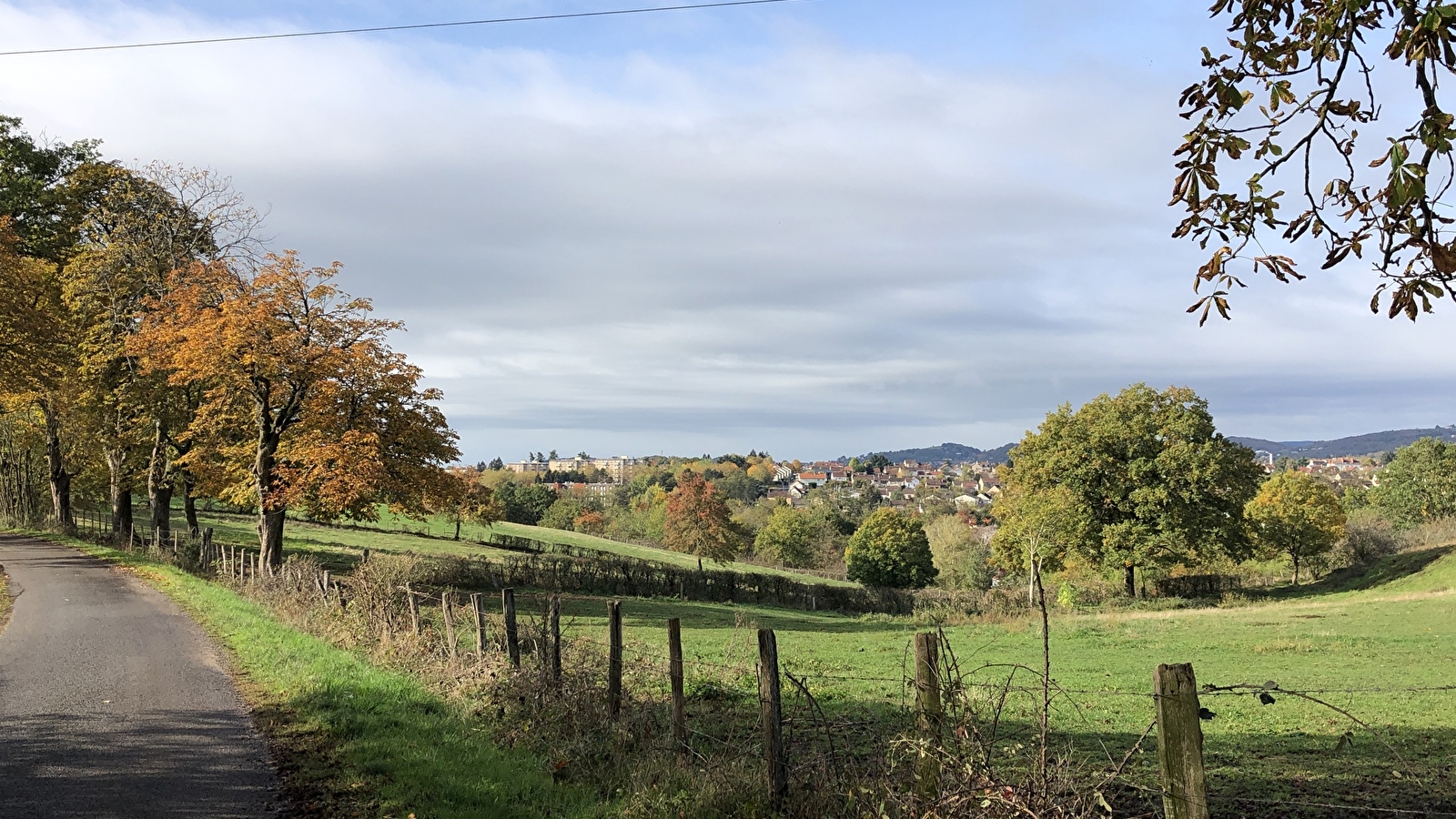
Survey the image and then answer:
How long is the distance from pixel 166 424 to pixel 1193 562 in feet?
152

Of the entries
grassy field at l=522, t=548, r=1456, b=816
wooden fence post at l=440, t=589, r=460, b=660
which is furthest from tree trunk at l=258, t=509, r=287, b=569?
wooden fence post at l=440, t=589, r=460, b=660

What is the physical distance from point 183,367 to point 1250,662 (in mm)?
28452

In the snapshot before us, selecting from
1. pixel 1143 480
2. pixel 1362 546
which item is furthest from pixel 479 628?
pixel 1362 546

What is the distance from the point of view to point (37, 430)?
119ft

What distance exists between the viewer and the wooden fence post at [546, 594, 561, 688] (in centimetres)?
883

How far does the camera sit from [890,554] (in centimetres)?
7362

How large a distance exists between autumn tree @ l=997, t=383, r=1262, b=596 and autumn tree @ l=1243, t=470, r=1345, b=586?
12.8ft

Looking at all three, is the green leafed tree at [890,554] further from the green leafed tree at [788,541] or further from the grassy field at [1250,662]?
the grassy field at [1250,662]

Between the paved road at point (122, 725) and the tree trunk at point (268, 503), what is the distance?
778 cm

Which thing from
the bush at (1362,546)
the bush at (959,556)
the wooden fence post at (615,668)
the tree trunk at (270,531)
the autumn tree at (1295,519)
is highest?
the tree trunk at (270,531)

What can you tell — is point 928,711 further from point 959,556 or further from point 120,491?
point 959,556

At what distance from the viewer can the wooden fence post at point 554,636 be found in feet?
29.0

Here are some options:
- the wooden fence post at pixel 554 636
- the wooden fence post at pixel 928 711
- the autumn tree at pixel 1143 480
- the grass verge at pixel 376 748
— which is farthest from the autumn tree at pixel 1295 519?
the wooden fence post at pixel 928 711

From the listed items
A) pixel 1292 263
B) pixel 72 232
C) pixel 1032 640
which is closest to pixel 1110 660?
pixel 1032 640
